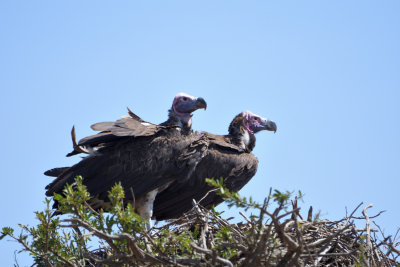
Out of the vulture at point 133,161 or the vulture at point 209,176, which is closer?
the vulture at point 133,161

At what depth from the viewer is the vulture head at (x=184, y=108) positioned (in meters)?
8.62

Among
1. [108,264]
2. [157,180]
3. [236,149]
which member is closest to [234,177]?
[236,149]

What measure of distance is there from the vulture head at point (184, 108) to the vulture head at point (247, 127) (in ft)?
1.87

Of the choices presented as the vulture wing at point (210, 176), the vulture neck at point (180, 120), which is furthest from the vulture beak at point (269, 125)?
the vulture neck at point (180, 120)

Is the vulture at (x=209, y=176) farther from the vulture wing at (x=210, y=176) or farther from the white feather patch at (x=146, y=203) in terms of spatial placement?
the white feather patch at (x=146, y=203)

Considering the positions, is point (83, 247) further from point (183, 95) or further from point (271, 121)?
point (271, 121)

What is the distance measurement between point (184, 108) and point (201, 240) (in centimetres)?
345

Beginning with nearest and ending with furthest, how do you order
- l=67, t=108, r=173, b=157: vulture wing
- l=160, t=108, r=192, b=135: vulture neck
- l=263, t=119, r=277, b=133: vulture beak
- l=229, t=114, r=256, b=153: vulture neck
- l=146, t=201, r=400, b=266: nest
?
l=146, t=201, r=400, b=266: nest
l=67, t=108, r=173, b=157: vulture wing
l=160, t=108, r=192, b=135: vulture neck
l=229, t=114, r=256, b=153: vulture neck
l=263, t=119, r=277, b=133: vulture beak

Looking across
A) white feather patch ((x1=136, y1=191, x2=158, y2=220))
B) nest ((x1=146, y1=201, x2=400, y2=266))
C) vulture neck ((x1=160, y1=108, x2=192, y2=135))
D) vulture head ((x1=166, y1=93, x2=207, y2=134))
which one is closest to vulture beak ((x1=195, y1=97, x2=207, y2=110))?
vulture head ((x1=166, y1=93, x2=207, y2=134))

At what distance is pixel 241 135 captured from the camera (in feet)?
29.2

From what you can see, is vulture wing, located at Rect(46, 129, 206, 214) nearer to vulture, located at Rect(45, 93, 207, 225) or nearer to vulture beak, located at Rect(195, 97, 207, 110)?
vulture, located at Rect(45, 93, 207, 225)

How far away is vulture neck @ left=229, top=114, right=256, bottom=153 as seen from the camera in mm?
8797

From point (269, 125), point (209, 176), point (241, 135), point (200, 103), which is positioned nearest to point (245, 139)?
point (241, 135)

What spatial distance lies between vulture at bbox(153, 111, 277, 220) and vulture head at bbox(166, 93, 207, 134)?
40cm
